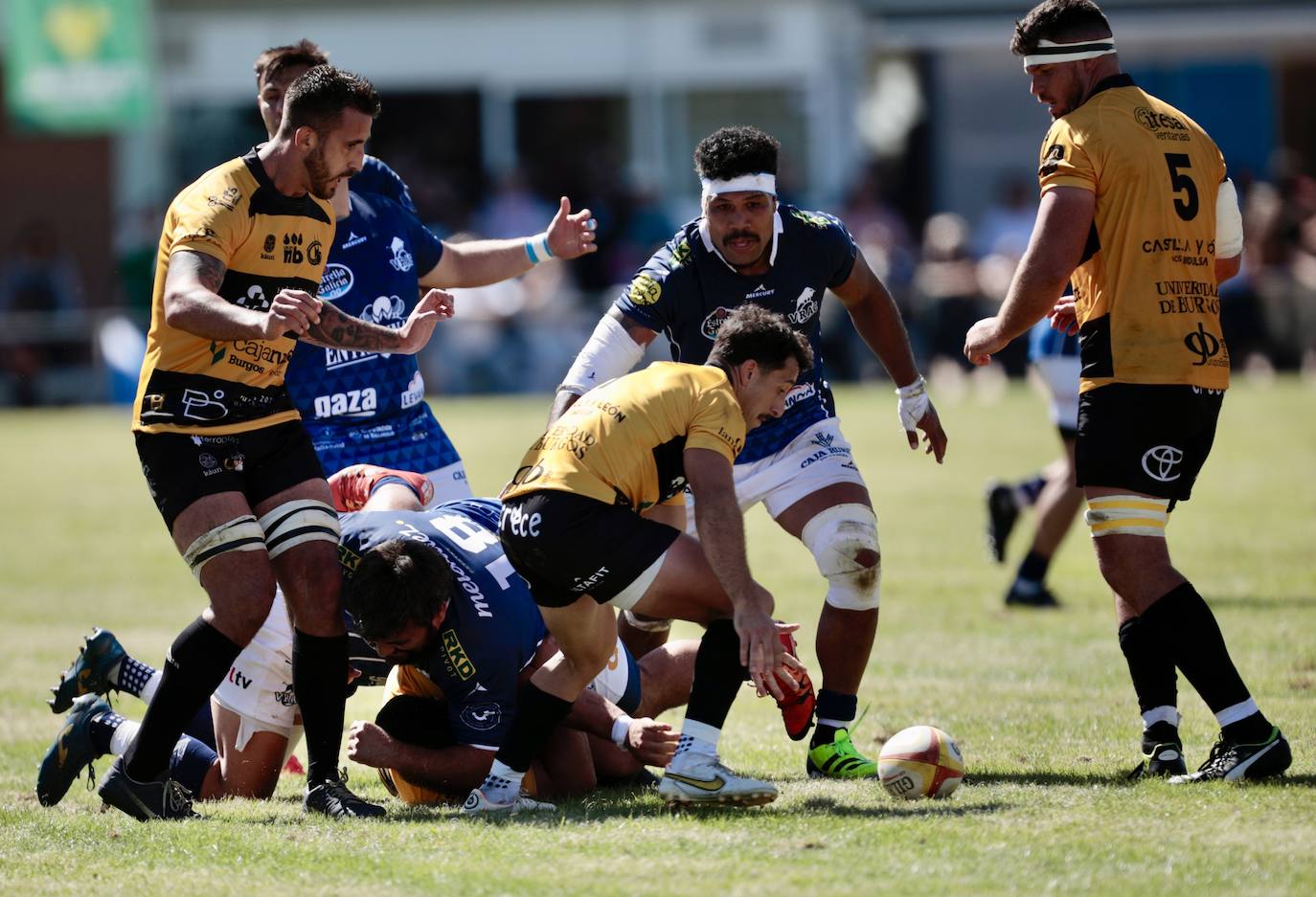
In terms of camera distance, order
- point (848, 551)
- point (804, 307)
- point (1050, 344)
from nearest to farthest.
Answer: point (848, 551) → point (804, 307) → point (1050, 344)

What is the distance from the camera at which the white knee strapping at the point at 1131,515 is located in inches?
238

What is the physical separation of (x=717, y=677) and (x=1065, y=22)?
2451 millimetres

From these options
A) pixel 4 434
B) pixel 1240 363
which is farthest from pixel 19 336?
pixel 1240 363

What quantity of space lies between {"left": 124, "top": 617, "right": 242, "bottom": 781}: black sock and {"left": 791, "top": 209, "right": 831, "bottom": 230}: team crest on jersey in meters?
2.57

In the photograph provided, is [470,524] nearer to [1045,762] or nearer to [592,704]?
[592,704]

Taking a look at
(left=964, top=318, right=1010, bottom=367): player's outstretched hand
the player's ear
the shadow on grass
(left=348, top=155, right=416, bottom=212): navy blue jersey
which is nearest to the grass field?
the shadow on grass

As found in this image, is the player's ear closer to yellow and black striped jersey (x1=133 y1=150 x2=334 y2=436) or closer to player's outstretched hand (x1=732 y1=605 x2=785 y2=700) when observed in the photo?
yellow and black striped jersey (x1=133 y1=150 x2=334 y2=436)

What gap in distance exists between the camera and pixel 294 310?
18.3ft

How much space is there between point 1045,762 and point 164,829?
2.94m

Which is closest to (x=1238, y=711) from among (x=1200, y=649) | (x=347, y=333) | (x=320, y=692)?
(x=1200, y=649)

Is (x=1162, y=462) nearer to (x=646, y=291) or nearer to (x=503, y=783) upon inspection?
(x=646, y=291)

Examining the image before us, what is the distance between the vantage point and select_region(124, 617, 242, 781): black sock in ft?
19.6

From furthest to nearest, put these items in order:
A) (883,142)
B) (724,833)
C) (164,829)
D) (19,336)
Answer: (883,142)
(19,336)
(164,829)
(724,833)

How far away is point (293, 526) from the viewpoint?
6.08m
